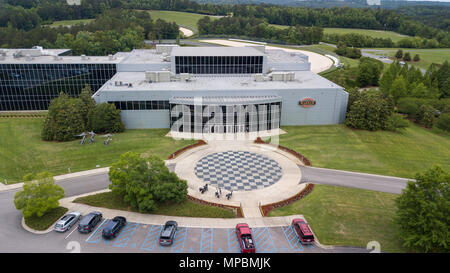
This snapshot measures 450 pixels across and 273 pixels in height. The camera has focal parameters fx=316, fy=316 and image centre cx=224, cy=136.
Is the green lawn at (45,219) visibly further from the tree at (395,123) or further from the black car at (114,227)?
the tree at (395,123)

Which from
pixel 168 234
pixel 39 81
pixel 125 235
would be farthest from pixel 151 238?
pixel 39 81

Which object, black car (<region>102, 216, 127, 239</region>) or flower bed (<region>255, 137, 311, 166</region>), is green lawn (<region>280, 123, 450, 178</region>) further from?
black car (<region>102, 216, 127, 239</region>)

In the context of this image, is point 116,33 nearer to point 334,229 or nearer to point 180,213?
point 180,213

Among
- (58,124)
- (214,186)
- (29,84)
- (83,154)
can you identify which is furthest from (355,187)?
(29,84)

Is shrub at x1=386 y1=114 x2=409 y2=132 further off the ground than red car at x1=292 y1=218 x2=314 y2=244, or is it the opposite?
shrub at x1=386 y1=114 x2=409 y2=132

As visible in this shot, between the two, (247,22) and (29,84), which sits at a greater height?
(247,22)

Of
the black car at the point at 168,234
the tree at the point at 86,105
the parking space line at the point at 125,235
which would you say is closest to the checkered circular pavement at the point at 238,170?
the black car at the point at 168,234

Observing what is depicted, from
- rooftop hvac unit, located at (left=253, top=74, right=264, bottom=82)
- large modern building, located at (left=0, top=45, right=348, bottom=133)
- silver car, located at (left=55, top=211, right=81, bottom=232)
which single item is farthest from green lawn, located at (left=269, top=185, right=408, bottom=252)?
rooftop hvac unit, located at (left=253, top=74, right=264, bottom=82)
